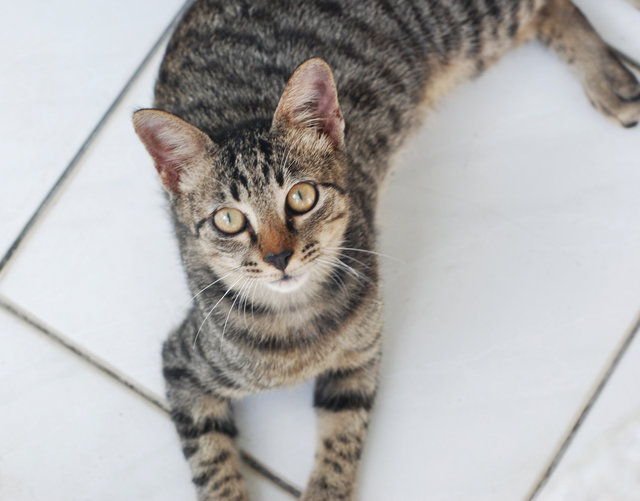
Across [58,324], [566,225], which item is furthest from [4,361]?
[566,225]

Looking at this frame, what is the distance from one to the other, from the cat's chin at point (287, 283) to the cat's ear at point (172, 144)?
222mm

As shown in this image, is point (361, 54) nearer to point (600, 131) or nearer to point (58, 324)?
point (600, 131)

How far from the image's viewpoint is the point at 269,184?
106 cm

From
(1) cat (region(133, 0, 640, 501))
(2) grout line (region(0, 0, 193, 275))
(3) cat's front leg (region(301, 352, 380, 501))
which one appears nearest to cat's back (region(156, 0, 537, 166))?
(1) cat (region(133, 0, 640, 501))

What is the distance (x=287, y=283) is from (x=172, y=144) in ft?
0.96

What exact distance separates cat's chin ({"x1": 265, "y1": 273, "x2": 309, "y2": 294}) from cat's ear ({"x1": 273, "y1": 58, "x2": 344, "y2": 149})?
233 millimetres

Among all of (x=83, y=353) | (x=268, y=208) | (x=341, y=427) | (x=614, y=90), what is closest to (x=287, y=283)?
(x=268, y=208)

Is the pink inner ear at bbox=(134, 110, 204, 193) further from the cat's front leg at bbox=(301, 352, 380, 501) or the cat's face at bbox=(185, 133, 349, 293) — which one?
the cat's front leg at bbox=(301, 352, 380, 501)

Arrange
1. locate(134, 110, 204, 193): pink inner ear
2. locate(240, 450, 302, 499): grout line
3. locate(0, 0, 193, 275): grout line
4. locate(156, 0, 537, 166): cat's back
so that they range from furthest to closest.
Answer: locate(0, 0, 193, 275): grout line < locate(240, 450, 302, 499): grout line < locate(156, 0, 537, 166): cat's back < locate(134, 110, 204, 193): pink inner ear

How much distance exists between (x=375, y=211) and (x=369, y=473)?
22.6 inches

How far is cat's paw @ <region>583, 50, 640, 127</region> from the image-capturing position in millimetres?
1595

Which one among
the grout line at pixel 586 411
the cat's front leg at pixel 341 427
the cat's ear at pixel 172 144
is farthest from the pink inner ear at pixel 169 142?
the grout line at pixel 586 411

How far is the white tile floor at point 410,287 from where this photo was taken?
1.44 metres

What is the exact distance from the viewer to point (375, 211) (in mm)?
1487
